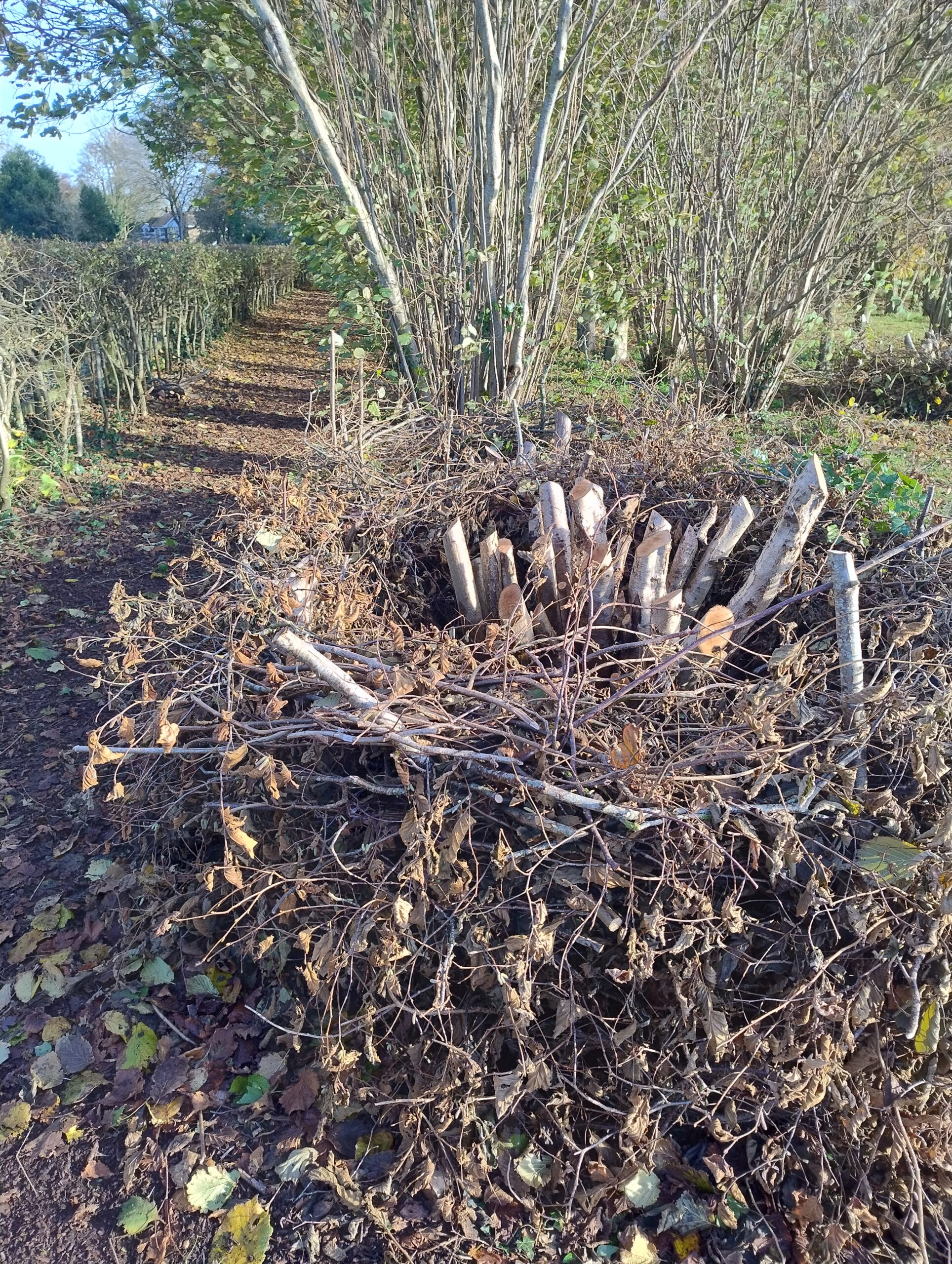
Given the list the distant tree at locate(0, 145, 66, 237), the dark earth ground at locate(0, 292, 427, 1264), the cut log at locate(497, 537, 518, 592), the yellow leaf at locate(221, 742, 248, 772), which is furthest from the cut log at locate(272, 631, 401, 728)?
the distant tree at locate(0, 145, 66, 237)

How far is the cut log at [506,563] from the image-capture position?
2654mm

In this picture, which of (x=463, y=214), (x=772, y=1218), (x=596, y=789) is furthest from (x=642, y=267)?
(x=772, y=1218)

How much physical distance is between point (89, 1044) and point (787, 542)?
98.3 inches

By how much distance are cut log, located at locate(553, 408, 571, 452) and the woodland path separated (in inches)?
49.3

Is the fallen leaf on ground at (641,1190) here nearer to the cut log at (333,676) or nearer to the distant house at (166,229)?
the cut log at (333,676)

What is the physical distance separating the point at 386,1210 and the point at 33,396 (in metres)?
7.09

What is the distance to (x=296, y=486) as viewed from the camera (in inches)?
136

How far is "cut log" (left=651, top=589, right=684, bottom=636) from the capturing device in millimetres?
2447

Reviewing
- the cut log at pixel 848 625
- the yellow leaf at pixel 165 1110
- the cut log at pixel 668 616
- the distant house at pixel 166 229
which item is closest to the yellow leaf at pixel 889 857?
the cut log at pixel 848 625

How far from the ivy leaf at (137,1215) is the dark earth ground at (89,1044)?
0.01 metres

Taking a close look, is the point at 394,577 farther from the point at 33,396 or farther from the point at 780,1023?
the point at 33,396

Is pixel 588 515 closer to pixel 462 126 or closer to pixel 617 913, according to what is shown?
pixel 617 913

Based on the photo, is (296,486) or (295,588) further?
(296,486)

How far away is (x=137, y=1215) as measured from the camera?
6.03ft
